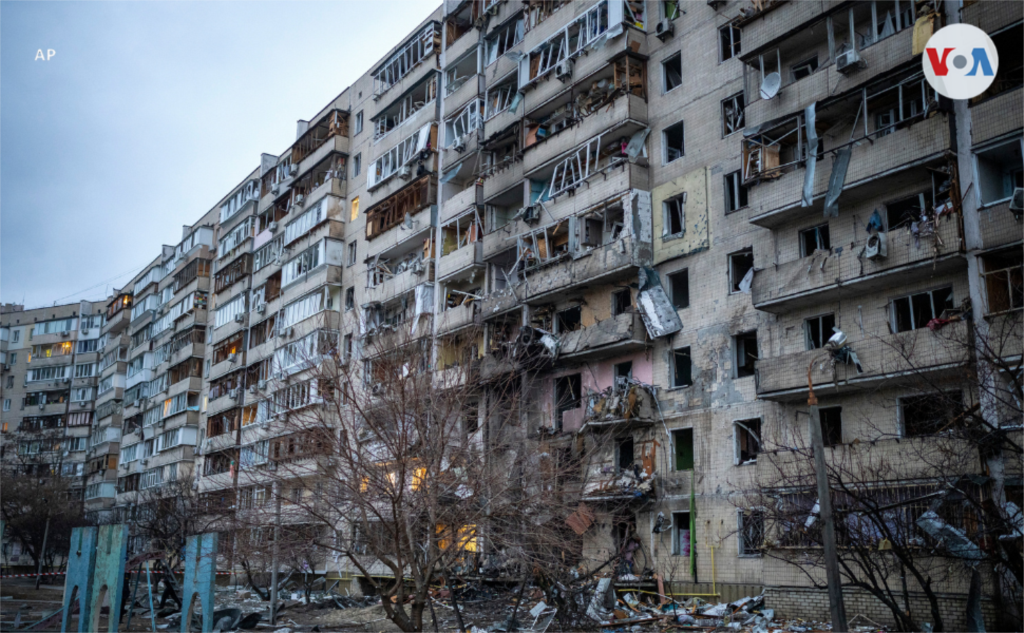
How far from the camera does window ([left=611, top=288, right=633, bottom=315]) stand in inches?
1300

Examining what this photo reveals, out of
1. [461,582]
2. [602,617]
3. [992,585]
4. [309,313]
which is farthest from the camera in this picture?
[309,313]

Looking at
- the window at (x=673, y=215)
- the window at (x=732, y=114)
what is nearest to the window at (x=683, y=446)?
the window at (x=673, y=215)

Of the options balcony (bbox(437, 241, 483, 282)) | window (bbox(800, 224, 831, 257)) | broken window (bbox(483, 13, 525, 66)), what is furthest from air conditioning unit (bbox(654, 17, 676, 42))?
balcony (bbox(437, 241, 483, 282))

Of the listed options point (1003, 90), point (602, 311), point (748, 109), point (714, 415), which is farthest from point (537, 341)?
point (1003, 90)

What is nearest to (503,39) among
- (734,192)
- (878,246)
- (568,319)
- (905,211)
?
(568,319)

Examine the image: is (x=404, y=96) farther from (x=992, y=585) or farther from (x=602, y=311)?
(x=992, y=585)

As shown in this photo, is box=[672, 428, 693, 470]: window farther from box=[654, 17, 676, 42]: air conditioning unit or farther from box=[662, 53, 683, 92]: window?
box=[654, 17, 676, 42]: air conditioning unit

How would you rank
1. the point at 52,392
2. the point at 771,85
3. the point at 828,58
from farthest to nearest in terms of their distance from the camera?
1. the point at 52,392
2. the point at 771,85
3. the point at 828,58

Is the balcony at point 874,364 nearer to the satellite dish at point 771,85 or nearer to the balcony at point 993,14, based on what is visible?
the balcony at point 993,14

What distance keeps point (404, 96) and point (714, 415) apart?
27802 millimetres

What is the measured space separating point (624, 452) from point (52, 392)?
277ft

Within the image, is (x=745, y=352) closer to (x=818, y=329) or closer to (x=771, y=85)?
(x=818, y=329)

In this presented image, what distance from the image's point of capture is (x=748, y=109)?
27.8m

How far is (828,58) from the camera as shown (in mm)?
26844
